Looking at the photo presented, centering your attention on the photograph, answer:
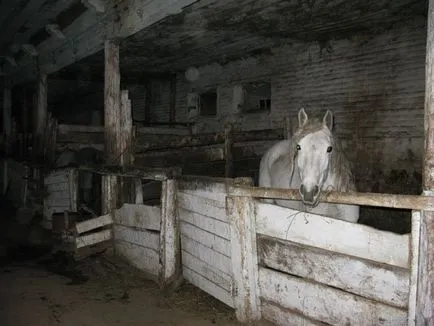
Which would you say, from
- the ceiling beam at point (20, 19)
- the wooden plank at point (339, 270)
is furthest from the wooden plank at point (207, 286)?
the ceiling beam at point (20, 19)

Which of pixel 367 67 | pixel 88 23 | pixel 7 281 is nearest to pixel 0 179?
pixel 88 23

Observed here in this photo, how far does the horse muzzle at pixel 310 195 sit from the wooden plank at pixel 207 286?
1.48m

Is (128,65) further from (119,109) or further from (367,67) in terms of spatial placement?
(367,67)

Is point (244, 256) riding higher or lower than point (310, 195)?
lower

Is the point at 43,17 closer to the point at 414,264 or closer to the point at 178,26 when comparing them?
the point at 178,26

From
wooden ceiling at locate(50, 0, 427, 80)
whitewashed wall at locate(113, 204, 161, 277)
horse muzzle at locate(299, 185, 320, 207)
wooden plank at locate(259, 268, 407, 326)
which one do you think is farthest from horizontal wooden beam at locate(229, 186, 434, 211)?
wooden ceiling at locate(50, 0, 427, 80)

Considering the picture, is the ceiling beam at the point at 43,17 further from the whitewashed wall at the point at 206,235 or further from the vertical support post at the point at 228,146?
the whitewashed wall at the point at 206,235

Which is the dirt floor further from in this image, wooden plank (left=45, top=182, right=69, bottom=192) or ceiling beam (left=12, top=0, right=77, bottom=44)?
ceiling beam (left=12, top=0, right=77, bottom=44)

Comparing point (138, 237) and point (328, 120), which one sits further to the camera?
point (138, 237)

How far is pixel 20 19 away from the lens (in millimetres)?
8562

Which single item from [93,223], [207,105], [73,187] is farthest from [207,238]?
[207,105]

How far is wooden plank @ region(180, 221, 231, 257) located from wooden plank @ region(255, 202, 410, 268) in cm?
54

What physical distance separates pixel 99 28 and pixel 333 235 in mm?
6213

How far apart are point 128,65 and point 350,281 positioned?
938 centimetres
